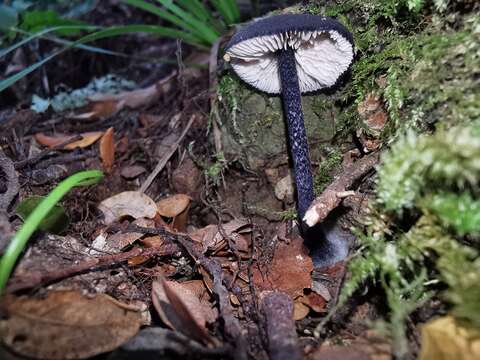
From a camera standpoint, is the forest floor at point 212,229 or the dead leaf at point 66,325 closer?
the dead leaf at point 66,325

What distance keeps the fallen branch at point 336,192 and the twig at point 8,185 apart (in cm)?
123

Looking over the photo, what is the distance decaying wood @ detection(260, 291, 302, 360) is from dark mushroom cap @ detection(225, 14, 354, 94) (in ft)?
3.33

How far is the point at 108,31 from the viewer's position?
7.23 feet

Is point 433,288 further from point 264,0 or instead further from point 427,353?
point 264,0

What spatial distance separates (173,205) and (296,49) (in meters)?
1.08

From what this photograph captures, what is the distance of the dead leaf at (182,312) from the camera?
1.19 meters

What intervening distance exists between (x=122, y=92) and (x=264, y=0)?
4.91ft

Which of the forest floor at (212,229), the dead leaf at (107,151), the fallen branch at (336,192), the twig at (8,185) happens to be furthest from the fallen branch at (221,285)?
the dead leaf at (107,151)

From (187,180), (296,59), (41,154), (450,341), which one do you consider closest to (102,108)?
(41,154)

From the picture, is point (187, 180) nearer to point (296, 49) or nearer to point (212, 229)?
point (212, 229)

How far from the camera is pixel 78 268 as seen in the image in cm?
133

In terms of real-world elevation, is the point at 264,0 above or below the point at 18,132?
above

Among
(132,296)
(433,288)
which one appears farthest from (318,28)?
(132,296)

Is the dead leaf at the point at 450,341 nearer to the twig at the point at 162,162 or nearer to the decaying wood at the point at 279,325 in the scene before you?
the decaying wood at the point at 279,325
